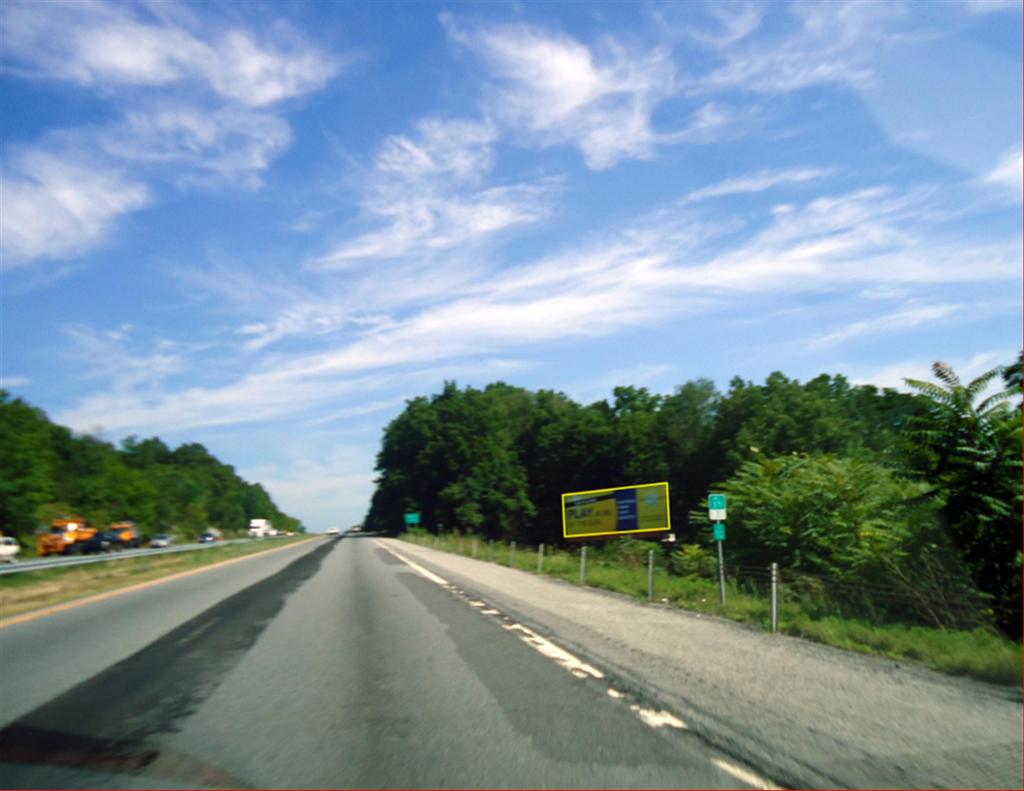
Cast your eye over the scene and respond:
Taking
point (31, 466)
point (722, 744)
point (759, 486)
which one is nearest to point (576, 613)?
point (722, 744)

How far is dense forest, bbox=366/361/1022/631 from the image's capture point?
1281cm

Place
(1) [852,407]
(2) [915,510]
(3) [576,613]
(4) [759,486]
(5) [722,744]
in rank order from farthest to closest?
(1) [852,407]
(4) [759,486]
(3) [576,613]
(2) [915,510]
(5) [722,744]

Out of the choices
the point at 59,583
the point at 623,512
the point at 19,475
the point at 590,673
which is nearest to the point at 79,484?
the point at 19,475

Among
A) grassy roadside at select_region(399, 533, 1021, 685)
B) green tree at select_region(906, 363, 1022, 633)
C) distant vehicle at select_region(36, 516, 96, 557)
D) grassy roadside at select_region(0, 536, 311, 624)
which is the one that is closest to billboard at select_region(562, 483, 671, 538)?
grassy roadside at select_region(0, 536, 311, 624)

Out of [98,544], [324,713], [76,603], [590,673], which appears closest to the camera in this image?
[324,713]

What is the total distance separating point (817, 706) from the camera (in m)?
7.57

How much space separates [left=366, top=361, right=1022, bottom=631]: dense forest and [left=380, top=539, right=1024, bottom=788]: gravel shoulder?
344cm

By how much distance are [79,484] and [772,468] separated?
96.0 meters

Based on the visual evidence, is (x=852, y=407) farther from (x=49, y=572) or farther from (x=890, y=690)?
(x=890, y=690)

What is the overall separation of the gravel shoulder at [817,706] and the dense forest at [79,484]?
75929 mm

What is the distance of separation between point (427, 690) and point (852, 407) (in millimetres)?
73434

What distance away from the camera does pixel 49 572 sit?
29766 mm

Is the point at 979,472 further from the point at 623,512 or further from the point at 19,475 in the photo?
the point at 19,475

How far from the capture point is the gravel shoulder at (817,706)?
228 inches
